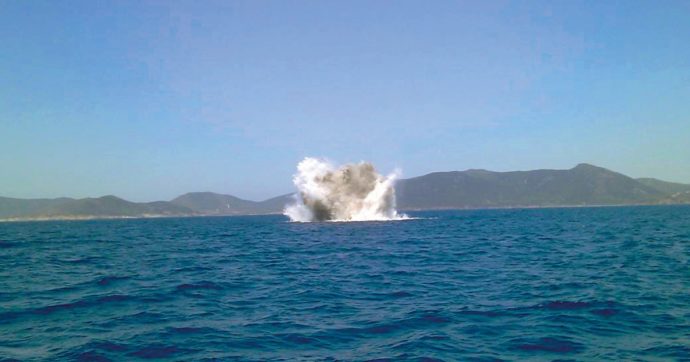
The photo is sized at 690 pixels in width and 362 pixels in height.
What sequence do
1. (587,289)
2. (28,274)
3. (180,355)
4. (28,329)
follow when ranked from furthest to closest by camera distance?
(28,274), (587,289), (28,329), (180,355)

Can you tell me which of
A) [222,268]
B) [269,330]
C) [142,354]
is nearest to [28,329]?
[142,354]

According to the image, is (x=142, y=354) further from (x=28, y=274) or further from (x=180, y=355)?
(x=28, y=274)

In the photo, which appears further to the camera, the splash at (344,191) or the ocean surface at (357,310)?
the splash at (344,191)

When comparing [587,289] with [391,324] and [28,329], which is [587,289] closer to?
[391,324]

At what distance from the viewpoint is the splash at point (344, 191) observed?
111812 millimetres

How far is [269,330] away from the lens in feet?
43.8

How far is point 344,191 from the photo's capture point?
11262 cm

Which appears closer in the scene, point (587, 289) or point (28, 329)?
point (28, 329)

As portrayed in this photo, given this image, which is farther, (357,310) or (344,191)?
(344,191)

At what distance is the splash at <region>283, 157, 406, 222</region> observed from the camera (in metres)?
112

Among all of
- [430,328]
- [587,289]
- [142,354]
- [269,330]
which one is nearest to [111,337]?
[142,354]

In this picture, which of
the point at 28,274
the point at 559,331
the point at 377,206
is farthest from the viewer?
the point at 377,206

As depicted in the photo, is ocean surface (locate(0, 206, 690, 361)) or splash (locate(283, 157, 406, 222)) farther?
splash (locate(283, 157, 406, 222))

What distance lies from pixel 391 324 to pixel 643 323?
674 cm
